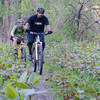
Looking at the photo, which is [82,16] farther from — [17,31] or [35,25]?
[35,25]

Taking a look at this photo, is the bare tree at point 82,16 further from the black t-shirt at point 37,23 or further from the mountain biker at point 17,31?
the black t-shirt at point 37,23

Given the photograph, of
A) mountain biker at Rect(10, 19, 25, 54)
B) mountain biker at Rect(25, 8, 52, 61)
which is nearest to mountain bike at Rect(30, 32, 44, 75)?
mountain biker at Rect(25, 8, 52, 61)

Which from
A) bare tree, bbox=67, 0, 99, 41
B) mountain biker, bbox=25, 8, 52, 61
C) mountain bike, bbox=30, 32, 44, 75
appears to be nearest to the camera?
mountain bike, bbox=30, 32, 44, 75

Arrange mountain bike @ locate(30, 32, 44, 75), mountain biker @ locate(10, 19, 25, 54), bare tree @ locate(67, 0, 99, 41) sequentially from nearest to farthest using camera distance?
mountain bike @ locate(30, 32, 44, 75) < mountain biker @ locate(10, 19, 25, 54) < bare tree @ locate(67, 0, 99, 41)

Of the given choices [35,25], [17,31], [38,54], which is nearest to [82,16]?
[17,31]

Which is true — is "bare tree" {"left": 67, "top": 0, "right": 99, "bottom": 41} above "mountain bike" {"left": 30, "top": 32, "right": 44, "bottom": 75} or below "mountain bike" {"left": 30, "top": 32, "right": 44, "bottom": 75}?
above

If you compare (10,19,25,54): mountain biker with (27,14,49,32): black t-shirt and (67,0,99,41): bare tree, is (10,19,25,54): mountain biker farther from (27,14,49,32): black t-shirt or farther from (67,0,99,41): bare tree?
(67,0,99,41): bare tree

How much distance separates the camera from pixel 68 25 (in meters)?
14.6

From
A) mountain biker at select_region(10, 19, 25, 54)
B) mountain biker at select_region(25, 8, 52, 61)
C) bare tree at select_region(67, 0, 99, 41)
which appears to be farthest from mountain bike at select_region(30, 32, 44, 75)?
bare tree at select_region(67, 0, 99, 41)

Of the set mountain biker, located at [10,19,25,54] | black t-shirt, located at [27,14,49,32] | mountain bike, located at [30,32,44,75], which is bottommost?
mountain bike, located at [30,32,44,75]

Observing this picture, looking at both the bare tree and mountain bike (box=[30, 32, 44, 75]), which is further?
the bare tree

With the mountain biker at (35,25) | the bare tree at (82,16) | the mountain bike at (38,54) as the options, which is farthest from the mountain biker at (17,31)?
the bare tree at (82,16)

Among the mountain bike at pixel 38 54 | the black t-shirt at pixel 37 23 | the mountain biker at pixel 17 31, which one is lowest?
the mountain bike at pixel 38 54

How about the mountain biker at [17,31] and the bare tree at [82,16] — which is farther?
the bare tree at [82,16]
